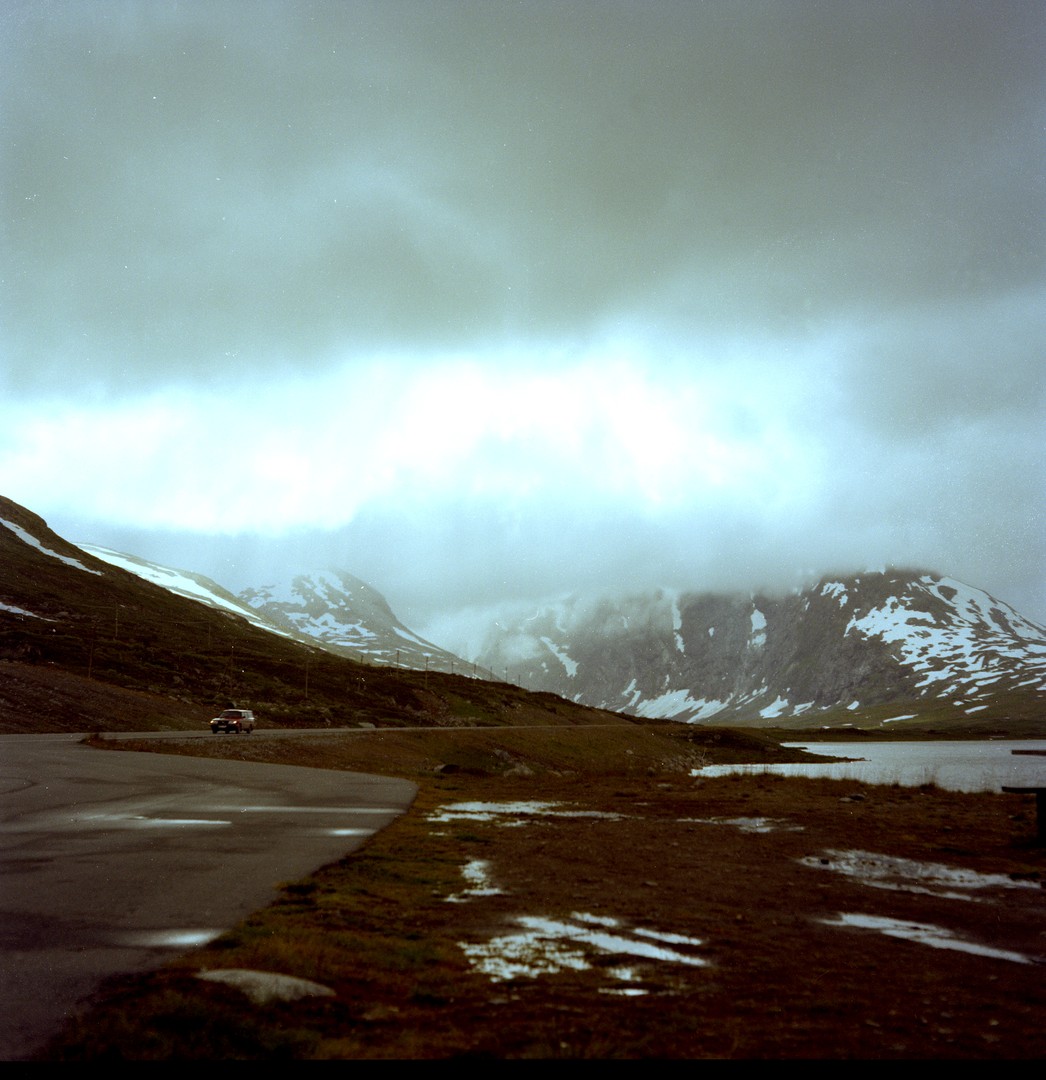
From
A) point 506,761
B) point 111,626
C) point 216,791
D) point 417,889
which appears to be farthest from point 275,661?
point 417,889

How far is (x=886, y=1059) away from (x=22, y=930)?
8.33 meters

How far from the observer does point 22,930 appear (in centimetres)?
962

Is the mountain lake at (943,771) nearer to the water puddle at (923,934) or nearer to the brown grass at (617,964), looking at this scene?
the brown grass at (617,964)

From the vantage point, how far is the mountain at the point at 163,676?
77.2 meters

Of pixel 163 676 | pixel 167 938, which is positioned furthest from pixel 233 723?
pixel 167 938

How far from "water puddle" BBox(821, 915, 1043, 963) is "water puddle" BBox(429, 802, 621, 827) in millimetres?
11837

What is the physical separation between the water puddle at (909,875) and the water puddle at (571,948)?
233 inches

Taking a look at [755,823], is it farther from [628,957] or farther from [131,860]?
[628,957]

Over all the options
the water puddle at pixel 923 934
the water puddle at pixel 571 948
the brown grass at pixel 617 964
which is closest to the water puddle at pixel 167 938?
the brown grass at pixel 617 964

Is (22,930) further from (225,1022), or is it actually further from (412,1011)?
(412,1011)

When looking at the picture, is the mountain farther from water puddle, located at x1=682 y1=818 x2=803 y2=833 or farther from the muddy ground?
the muddy ground

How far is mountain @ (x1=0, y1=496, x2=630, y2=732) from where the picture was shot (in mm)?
77250

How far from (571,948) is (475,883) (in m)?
4.39

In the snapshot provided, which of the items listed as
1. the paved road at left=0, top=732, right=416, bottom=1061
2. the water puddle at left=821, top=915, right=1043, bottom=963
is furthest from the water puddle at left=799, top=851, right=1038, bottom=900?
the paved road at left=0, top=732, right=416, bottom=1061
